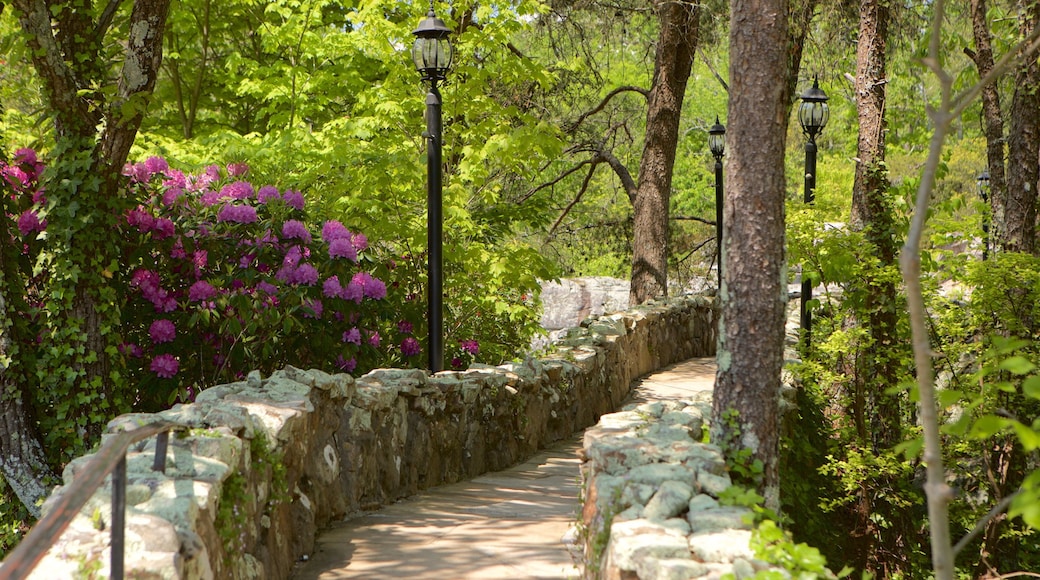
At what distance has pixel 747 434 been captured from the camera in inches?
189

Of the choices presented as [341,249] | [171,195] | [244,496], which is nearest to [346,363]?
[341,249]

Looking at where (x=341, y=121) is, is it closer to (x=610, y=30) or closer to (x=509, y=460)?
(x=509, y=460)

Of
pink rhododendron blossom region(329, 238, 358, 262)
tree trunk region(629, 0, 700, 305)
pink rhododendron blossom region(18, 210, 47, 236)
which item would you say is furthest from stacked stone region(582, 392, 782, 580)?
tree trunk region(629, 0, 700, 305)

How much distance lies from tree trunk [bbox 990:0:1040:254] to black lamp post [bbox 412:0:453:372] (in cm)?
549

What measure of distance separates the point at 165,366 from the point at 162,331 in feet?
0.80

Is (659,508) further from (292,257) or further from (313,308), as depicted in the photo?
(292,257)

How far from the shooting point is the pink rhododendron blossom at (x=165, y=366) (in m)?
6.80

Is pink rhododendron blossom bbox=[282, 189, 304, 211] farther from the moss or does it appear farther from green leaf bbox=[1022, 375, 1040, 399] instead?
green leaf bbox=[1022, 375, 1040, 399]

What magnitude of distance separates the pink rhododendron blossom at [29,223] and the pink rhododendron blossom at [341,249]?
193cm

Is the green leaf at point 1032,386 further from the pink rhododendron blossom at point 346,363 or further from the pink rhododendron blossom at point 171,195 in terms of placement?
the pink rhododendron blossom at point 171,195

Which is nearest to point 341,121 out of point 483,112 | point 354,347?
point 483,112

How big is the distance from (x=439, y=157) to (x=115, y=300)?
2651mm

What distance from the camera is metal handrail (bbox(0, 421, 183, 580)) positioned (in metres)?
1.69

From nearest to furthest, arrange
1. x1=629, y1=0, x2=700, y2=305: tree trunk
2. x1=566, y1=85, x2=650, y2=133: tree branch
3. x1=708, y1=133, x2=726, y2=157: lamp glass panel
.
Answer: x1=629, y1=0, x2=700, y2=305: tree trunk → x1=708, y1=133, x2=726, y2=157: lamp glass panel → x1=566, y1=85, x2=650, y2=133: tree branch
